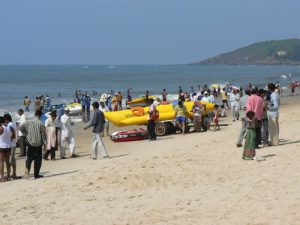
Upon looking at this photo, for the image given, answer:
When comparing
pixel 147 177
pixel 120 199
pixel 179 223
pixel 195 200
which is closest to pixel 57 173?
pixel 147 177

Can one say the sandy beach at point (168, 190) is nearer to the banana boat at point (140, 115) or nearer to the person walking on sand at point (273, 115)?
the person walking on sand at point (273, 115)

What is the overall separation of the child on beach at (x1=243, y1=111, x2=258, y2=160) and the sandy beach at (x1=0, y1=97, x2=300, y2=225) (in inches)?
10.6

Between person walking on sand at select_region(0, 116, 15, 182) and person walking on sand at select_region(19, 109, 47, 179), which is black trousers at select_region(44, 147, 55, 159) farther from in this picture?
person walking on sand at select_region(19, 109, 47, 179)

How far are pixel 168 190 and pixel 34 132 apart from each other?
3.25 meters

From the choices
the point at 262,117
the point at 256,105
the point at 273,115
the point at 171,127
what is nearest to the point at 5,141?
the point at 256,105

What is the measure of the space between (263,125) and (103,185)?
4.98 metres

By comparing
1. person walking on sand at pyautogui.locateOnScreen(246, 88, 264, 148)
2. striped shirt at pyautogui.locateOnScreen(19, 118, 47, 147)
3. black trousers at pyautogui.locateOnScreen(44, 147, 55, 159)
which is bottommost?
black trousers at pyautogui.locateOnScreen(44, 147, 55, 159)

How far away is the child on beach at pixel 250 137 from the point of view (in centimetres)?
1154

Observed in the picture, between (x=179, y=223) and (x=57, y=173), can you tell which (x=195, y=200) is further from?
(x=57, y=173)

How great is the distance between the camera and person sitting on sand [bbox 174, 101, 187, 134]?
60.5 ft

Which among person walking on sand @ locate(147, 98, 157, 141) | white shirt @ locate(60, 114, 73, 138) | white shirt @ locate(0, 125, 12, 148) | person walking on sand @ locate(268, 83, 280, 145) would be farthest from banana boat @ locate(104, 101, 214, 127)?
white shirt @ locate(0, 125, 12, 148)

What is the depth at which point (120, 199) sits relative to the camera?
9.09 m

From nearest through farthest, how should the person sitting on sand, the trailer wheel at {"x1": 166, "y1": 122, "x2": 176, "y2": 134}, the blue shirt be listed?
the blue shirt < the person sitting on sand < the trailer wheel at {"x1": 166, "y1": 122, "x2": 176, "y2": 134}

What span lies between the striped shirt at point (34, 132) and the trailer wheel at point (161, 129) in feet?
26.7
